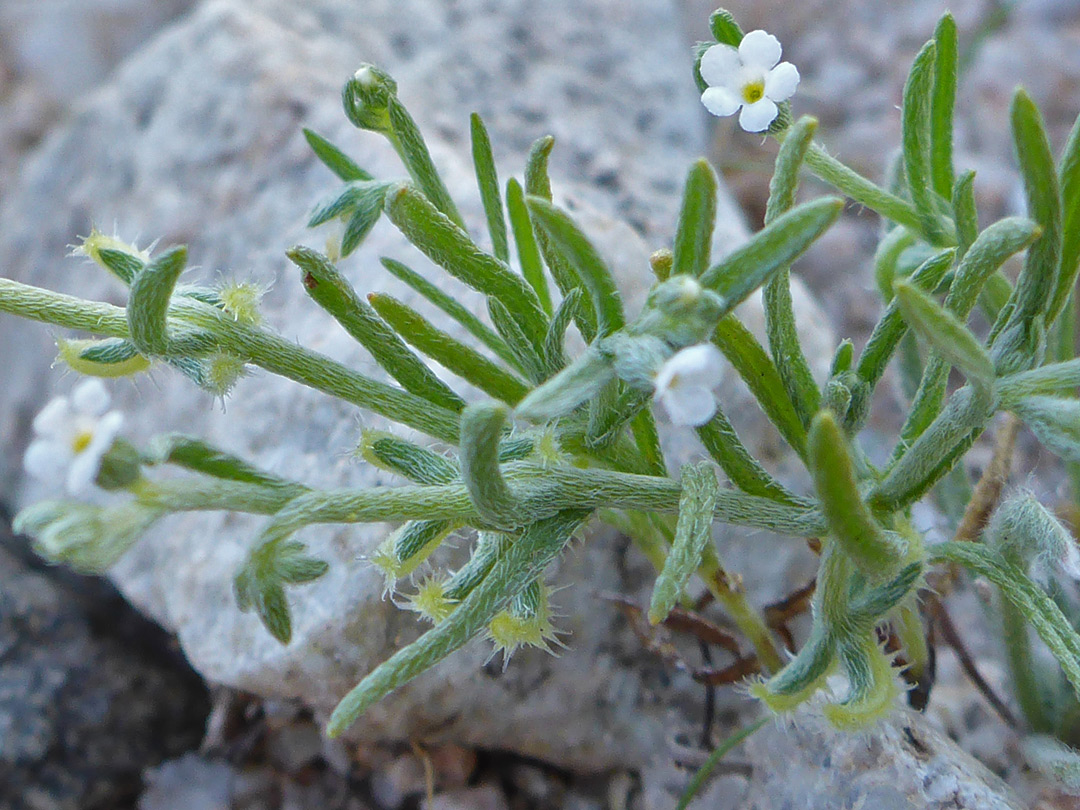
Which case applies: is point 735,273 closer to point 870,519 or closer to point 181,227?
point 870,519

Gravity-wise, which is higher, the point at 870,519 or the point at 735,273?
the point at 735,273

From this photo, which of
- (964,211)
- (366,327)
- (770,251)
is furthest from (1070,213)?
(366,327)

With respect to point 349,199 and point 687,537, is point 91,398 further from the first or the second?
point 687,537

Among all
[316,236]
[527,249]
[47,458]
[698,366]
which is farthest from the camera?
[316,236]

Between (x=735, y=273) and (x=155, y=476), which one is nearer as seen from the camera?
(x=735, y=273)

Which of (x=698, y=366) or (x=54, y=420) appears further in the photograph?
(x=54, y=420)

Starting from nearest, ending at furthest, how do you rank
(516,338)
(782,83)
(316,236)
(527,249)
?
1. (782,83)
2. (516,338)
3. (527,249)
4. (316,236)

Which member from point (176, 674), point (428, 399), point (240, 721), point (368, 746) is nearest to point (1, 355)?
point (176, 674)

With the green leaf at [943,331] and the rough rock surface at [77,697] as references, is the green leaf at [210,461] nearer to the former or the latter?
the green leaf at [943,331]

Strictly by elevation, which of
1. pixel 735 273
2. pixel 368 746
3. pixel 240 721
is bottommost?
pixel 240 721
